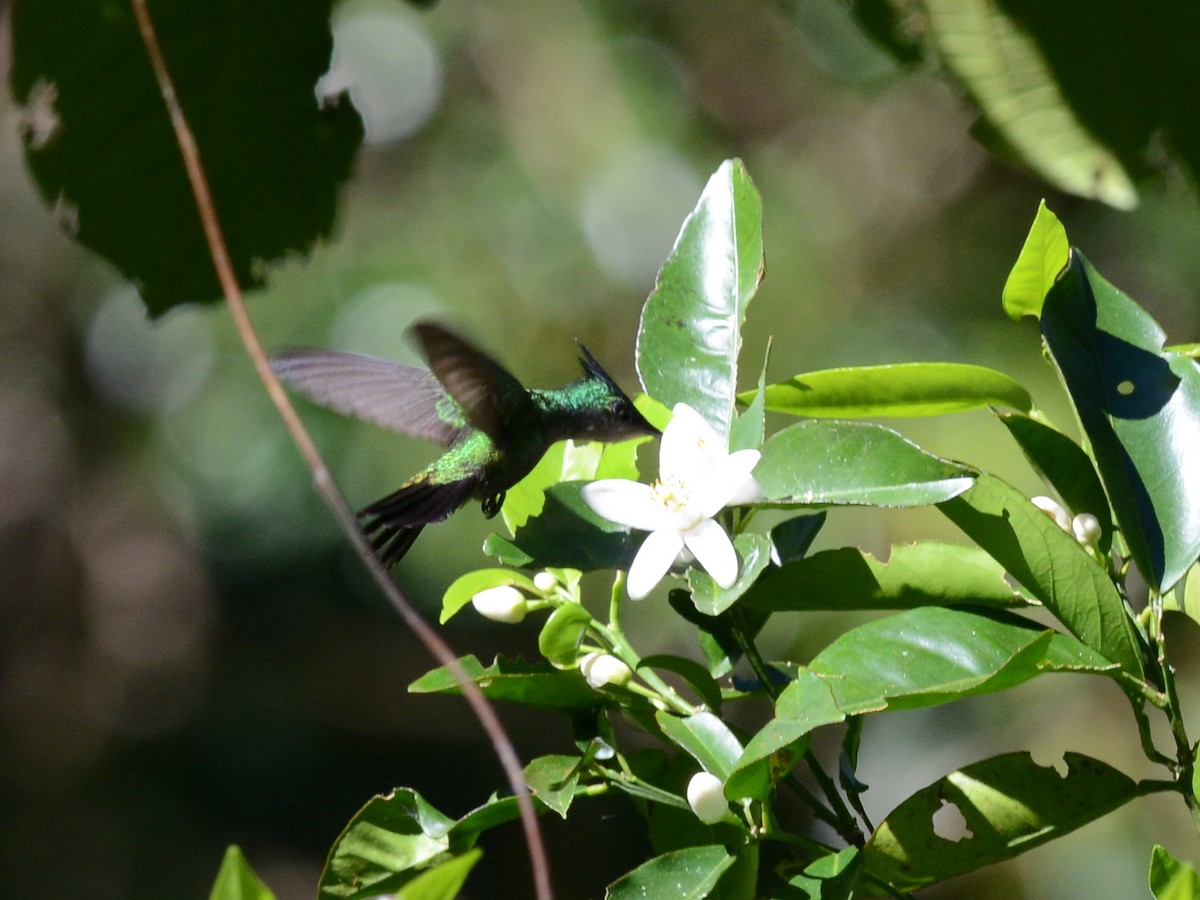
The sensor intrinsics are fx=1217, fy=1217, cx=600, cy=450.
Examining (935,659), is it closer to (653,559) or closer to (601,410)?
(653,559)

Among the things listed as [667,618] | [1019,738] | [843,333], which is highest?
[843,333]

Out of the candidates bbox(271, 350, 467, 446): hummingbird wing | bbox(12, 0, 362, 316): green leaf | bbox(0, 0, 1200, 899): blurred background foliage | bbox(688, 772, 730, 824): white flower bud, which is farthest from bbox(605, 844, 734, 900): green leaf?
bbox(0, 0, 1200, 899): blurred background foliage

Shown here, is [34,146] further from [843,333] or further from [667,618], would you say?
[843,333]

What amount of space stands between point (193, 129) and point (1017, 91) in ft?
1.17

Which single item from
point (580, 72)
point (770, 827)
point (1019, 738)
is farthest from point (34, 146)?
point (580, 72)

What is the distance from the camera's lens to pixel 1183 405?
2.24 feet

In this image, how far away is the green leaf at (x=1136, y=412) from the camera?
66 cm

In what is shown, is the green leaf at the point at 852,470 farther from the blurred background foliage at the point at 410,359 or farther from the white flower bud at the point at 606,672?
the blurred background foliage at the point at 410,359

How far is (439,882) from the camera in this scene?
44 centimetres

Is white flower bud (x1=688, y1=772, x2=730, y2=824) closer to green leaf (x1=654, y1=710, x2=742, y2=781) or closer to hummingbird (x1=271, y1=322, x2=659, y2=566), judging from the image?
green leaf (x1=654, y1=710, x2=742, y2=781)

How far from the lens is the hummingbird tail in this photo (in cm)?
95

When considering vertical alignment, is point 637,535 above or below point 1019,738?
above

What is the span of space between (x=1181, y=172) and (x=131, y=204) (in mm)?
470

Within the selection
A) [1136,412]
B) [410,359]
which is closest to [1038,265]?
[1136,412]
